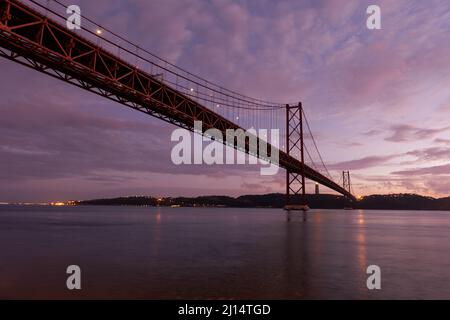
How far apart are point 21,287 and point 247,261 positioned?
8.96 metres

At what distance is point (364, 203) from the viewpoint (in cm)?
19425

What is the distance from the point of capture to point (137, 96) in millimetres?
28625

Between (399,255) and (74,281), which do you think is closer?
(74,281)

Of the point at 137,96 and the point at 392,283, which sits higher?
the point at 137,96

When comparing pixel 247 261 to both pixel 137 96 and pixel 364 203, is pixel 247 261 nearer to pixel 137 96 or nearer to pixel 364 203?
pixel 137 96

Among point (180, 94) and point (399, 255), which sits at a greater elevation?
point (180, 94)

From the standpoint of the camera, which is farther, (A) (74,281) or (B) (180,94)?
(B) (180,94)
